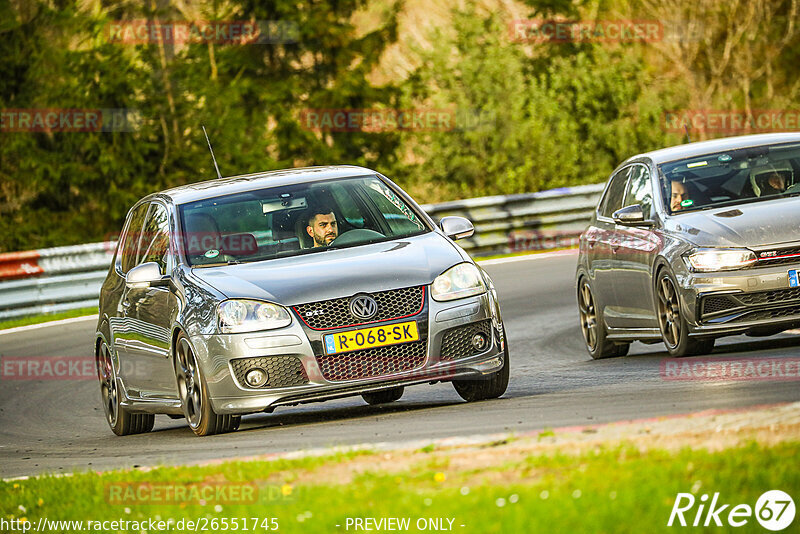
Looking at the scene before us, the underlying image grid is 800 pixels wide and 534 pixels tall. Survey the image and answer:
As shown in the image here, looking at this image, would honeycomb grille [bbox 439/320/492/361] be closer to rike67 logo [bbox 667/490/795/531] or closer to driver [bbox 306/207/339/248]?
driver [bbox 306/207/339/248]

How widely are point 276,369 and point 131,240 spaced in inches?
124

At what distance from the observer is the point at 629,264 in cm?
1224

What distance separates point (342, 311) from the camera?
9234 mm

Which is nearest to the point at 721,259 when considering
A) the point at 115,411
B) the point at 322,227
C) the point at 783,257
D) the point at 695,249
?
the point at 695,249

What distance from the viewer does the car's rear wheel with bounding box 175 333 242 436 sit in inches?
377

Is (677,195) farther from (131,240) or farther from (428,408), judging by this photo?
(131,240)

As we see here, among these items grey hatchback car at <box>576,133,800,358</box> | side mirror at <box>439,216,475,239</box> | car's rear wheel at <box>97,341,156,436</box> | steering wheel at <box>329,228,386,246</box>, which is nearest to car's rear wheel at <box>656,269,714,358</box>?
grey hatchback car at <box>576,133,800,358</box>

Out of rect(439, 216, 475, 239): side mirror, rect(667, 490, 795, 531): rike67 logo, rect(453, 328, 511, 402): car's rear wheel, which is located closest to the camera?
rect(667, 490, 795, 531): rike67 logo

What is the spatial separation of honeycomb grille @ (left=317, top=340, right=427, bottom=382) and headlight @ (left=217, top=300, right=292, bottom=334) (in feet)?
1.15

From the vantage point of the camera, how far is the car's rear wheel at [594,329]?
1305cm

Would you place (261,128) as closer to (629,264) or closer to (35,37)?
(35,37)

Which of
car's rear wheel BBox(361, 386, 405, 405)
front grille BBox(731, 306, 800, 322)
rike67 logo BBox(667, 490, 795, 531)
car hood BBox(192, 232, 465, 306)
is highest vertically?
rike67 logo BBox(667, 490, 795, 531)

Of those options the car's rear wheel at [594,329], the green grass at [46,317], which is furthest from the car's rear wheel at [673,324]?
the green grass at [46,317]

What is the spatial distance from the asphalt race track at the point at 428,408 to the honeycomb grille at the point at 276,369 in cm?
32
